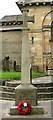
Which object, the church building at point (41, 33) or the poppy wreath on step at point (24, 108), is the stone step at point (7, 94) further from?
the church building at point (41, 33)

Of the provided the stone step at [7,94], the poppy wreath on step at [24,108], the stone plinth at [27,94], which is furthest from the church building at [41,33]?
the poppy wreath on step at [24,108]

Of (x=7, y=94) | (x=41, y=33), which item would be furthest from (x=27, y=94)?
(x=41, y=33)

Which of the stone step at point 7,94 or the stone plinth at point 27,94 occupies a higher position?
the stone plinth at point 27,94

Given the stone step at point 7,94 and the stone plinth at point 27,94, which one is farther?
the stone step at point 7,94

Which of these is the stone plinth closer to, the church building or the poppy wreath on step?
the poppy wreath on step

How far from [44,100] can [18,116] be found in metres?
5.54

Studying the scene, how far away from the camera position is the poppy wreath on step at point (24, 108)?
943 cm

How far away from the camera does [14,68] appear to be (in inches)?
1153

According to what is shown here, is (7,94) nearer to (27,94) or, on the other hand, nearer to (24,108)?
(27,94)

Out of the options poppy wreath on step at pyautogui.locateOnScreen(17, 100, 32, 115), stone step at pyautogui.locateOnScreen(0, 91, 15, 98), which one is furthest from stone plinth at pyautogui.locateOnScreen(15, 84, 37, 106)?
stone step at pyautogui.locateOnScreen(0, 91, 15, 98)

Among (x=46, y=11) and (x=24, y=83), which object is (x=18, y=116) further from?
(x=46, y=11)

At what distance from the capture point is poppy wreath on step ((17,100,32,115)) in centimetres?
943

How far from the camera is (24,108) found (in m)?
9.51

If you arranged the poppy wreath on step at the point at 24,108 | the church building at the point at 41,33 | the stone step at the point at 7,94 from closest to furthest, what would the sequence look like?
the poppy wreath on step at the point at 24,108
the stone step at the point at 7,94
the church building at the point at 41,33
